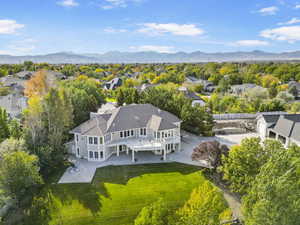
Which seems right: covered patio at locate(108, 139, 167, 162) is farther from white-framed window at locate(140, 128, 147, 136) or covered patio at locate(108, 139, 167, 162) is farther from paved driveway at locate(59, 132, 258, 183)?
white-framed window at locate(140, 128, 147, 136)

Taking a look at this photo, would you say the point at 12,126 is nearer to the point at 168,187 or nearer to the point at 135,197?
the point at 135,197

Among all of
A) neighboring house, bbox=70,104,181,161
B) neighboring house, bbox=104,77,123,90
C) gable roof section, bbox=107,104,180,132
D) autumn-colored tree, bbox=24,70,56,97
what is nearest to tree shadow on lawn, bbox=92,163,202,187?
neighboring house, bbox=70,104,181,161

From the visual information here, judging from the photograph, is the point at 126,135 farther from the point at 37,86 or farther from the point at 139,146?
the point at 37,86

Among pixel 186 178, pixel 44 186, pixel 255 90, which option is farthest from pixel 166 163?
pixel 255 90

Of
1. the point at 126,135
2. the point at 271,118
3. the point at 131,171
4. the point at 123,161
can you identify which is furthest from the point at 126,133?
the point at 271,118

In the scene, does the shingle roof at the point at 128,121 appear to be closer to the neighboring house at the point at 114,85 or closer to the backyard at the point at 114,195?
the backyard at the point at 114,195

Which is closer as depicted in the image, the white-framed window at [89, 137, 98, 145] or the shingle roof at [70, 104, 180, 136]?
the white-framed window at [89, 137, 98, 145]
